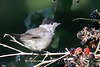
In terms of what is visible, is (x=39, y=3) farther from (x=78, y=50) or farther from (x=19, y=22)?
(x=78, y=50)

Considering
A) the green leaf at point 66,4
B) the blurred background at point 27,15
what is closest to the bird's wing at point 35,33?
the blurred background at point 27,15

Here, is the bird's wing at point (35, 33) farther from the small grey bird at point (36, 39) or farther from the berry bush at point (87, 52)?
the berry bush at point (87, 52)

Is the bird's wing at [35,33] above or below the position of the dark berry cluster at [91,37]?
above

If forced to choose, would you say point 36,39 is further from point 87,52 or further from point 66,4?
point 87,52

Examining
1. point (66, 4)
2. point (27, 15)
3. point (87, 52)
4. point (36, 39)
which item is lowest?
point (87, 52)

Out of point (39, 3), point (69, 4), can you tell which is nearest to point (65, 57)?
point (69, 4)

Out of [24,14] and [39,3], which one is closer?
[39,3]

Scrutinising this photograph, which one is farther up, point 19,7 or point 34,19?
point 19,7

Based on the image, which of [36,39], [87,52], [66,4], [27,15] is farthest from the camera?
[27,15]

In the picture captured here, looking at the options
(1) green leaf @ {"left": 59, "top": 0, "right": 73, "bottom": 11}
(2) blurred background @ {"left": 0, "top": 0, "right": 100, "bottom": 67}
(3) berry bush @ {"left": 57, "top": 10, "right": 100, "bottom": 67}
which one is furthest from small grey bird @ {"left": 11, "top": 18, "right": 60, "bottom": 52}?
(3) berry bush @ {"left": 57, "top": 10, "right": 100, "bottom": 67}

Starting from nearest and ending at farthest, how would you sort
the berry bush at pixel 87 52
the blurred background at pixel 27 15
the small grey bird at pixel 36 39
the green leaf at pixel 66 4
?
the berry bush at pixel 87 52
the green leaf at pixel 66 4
the small grey bird at pixel 36 39
the blurred background at pixel 27 15

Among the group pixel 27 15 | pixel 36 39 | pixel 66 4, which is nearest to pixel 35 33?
pixel 36 39
